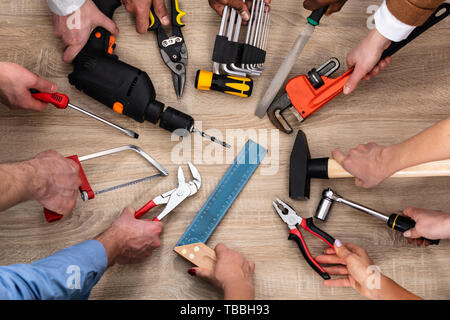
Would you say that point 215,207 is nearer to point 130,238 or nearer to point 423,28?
point 130,238

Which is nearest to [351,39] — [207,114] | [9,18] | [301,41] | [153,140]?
[301,41]

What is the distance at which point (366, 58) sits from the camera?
1.23 m

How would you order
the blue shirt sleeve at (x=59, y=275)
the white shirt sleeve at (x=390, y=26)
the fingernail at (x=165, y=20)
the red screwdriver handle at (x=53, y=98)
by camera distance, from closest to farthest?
the blue shirt sleeve at (x=59, y=275) < the white shirt sleeve at (x=390, y=26) < the red screwdriver handle at (x=53, y=98) < the fingernail at (x=165, y=20)

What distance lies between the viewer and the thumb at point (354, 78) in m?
1.24

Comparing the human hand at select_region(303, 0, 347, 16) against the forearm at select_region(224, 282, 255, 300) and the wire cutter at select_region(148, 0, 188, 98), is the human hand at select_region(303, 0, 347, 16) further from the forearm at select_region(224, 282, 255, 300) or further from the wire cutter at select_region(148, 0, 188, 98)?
the forearm at select_region(224, 282, 255, 300)

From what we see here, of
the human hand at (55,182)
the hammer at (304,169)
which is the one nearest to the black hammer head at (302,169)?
the hammer at (304,169)

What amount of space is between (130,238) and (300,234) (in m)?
0.53

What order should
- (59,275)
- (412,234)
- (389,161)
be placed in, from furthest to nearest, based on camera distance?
(412,234) → (389,161) → (59,275)

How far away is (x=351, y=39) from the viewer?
54.5 inches

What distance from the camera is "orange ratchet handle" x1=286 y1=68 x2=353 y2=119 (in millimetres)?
1281

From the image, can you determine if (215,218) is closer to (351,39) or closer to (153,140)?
(153,140)

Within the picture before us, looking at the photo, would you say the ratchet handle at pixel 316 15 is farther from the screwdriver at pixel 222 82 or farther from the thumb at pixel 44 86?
the thumb at pixel 44 86

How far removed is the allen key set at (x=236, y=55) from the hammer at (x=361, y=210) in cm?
43

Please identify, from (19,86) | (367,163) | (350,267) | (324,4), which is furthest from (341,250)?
(19,86)
